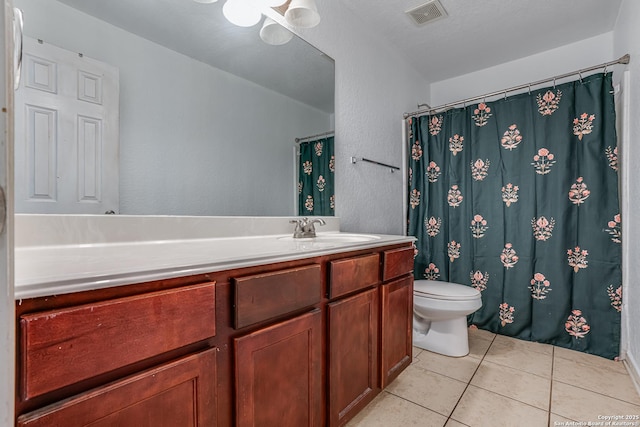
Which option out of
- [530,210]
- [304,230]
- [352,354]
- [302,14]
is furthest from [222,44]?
[530,210]

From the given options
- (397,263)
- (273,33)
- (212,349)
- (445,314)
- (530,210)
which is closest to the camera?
(212,349)

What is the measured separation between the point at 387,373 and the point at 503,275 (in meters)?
1.38

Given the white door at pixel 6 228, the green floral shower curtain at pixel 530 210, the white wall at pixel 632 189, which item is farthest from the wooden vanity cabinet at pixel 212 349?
the white wall at pixel 632 189

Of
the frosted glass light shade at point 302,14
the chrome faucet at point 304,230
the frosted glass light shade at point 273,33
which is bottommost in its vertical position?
the chrome faucet at point 304,230

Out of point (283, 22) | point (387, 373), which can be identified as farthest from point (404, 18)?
point (387, 373)

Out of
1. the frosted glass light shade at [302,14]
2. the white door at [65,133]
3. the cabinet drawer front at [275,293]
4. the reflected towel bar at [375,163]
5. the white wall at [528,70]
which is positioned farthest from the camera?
the white wall at [528,70]

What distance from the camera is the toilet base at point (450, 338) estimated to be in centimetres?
191

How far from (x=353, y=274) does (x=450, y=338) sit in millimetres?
1186

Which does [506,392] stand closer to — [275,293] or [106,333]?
[275,293]

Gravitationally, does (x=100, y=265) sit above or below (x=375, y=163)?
below

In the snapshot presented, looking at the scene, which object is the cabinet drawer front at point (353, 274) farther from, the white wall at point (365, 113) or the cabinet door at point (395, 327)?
the white wall at point (365, 113)

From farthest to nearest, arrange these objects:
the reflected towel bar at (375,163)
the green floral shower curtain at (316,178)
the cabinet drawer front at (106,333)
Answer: the reflected towel bar at (375,163)
the green floral shower curtain at (316,178)
the cabinet drawer front at (106,333)

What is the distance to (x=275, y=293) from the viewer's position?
0.85 metres

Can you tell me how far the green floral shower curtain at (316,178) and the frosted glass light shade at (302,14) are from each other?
0.60 metres
